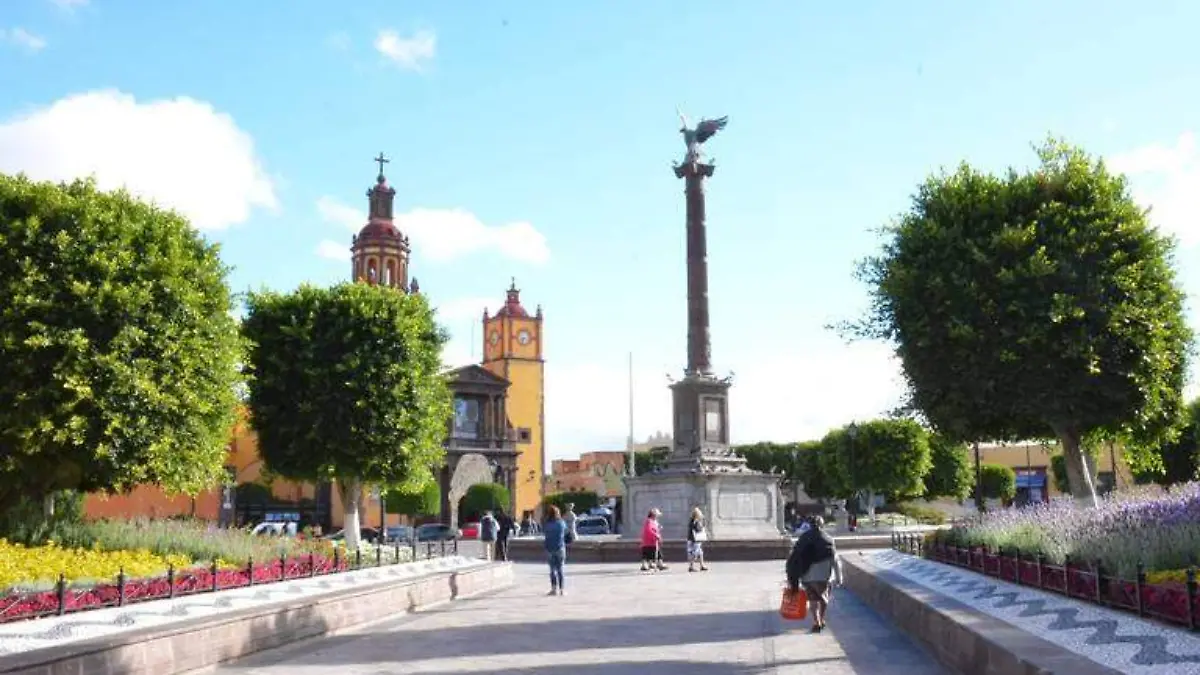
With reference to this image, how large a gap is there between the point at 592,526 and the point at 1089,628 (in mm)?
39065

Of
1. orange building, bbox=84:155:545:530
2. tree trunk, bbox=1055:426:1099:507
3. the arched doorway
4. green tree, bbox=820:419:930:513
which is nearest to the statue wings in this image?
tree trunk, bbox=1055:426:1099:507

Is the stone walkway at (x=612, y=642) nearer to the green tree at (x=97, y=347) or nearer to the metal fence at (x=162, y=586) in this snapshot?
the metal fence at (x=162, y=586)

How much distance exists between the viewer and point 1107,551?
40.6 feet

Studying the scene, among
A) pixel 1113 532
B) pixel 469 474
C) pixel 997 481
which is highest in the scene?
pixel 469 474

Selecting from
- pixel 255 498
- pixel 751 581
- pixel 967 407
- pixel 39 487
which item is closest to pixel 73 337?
pixel 39 487

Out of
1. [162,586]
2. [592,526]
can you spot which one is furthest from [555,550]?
[592,526]

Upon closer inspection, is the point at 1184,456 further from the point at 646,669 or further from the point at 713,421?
the point at 646,669

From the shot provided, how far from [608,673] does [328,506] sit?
2551 inches

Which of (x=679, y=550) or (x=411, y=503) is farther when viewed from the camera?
(x=411, y=503)

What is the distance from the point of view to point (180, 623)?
36.0ft

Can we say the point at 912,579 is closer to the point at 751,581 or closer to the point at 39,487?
the point at 751,581

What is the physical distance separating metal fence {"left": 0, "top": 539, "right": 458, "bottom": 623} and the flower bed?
417 inches

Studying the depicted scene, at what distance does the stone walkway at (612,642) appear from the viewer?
1097 centimetres

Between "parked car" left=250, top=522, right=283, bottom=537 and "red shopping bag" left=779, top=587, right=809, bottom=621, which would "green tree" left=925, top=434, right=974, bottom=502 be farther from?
"red shopping bag" left=779, top=587, right=809, bottom=621
